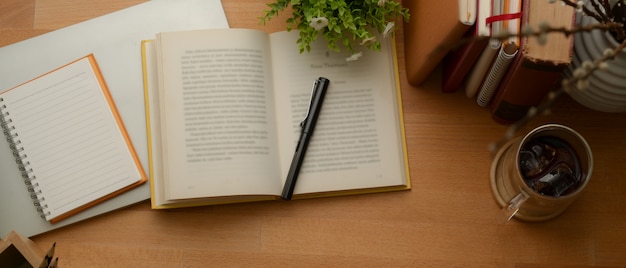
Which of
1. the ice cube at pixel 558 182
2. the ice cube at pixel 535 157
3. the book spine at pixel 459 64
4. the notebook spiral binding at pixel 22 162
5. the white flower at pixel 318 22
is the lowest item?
the ice cube at pixel 558 182

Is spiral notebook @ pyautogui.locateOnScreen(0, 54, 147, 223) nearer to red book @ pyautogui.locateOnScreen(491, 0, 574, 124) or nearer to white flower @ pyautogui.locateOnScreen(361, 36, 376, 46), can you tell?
white flower @ pyautogui.locateOnScreen(361, 36, 376, 46)

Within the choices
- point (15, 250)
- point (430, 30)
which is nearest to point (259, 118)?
point (430, 30)

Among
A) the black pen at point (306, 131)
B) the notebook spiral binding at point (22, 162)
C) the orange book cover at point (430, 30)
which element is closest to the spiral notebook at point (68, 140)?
the notebook spiral binding at point (22, 162)

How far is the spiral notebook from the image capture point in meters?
0.87

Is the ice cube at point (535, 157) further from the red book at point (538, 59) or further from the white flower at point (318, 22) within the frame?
the white flower at point (318, 22)

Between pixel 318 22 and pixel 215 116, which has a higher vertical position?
pixel 318 22

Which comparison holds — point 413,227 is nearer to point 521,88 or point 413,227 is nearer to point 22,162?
point 521,88

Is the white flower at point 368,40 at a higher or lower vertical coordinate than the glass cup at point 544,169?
higher

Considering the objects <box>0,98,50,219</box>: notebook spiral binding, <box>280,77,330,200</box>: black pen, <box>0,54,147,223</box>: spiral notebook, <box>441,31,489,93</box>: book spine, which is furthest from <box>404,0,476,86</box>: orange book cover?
<box>0,98,50,219</box>: notebook spiral binding

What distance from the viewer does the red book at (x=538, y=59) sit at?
71 centimetres

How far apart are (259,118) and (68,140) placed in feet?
0.98

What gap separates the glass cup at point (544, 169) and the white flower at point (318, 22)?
32 centimetres

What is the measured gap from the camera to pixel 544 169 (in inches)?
32.0

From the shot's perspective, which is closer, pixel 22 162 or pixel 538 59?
pixel 538 59
